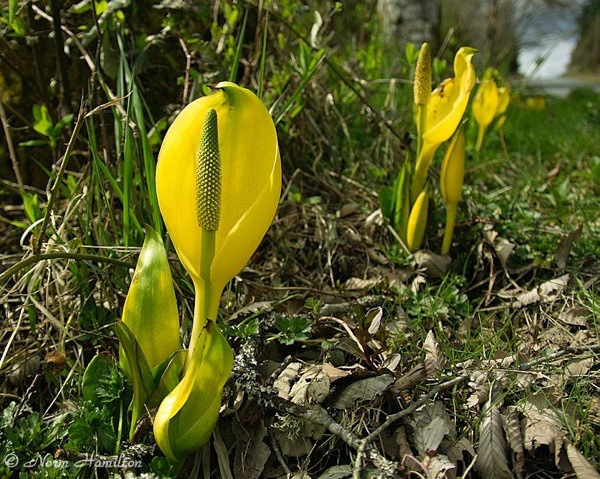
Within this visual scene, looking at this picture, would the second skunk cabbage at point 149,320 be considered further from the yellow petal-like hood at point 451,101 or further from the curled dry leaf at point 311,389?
the yellow petal-like hood at point 451,101

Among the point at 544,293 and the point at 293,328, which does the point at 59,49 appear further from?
the point at 544,293

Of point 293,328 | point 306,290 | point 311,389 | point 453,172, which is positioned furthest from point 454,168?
point 311,389

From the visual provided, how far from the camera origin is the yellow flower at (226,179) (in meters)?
1.00

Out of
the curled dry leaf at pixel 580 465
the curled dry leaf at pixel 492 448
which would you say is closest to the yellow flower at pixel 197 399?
the curled dry leaf at pixel 492 448

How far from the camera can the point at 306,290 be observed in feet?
5.41

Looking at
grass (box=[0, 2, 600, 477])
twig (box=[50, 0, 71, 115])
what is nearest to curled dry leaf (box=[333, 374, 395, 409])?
grass (box=[0, 2, 600, 477])

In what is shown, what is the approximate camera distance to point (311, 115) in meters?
2.40

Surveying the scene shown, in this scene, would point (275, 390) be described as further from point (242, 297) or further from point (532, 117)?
point (532, 117)

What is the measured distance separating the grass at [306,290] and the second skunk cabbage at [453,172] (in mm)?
166

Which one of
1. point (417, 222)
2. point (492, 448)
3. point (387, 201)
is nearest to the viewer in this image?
point (492, 448)

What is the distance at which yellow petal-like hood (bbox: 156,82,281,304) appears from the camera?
1002mm

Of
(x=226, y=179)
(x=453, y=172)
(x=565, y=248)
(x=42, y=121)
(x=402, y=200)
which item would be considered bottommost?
(x=565, y=248)

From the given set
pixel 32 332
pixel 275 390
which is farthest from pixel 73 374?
pixel 275 390

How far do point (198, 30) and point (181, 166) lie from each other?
60.3 inches
